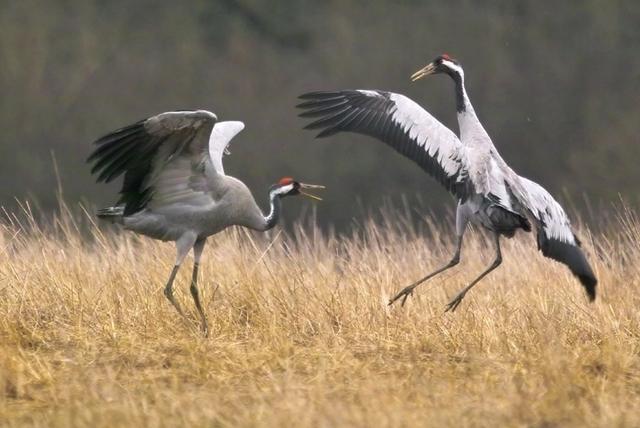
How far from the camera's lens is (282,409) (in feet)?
17.3

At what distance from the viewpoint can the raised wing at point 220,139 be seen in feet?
26.1

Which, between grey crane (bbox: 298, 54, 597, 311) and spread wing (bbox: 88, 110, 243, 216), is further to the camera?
grey crane (bbox: 298, 54, 597, 311)

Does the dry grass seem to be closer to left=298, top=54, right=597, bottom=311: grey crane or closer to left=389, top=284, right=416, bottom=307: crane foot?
left=389, top=284, right=416, bottom=307: crane foot

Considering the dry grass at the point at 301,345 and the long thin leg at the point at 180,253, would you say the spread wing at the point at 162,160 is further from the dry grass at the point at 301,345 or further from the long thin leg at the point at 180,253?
the dry grass at the point at 301,345

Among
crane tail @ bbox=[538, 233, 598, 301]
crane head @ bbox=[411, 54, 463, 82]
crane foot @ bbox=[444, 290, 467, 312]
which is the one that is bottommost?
crane foot @ bbox=[444, 290, 467, 312]

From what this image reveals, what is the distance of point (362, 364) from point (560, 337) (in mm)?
911

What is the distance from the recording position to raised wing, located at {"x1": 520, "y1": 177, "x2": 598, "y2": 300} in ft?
23.8

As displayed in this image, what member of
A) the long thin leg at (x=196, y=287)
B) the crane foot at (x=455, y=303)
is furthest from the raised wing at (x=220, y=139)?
the crane foot at (x=455, y=303)

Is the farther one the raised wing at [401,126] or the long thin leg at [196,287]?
the raised wing at [401,126]

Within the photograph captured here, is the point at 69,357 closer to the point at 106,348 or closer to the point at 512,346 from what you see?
the point at 106,348

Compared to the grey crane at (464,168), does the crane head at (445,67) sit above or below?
above

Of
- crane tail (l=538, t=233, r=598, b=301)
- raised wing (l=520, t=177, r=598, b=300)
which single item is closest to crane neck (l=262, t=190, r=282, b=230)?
raised wing (l=520, t=177, r=598, b=300)

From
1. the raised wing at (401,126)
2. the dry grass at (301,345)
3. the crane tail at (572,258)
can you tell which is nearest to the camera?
the dry grass at (301,345)

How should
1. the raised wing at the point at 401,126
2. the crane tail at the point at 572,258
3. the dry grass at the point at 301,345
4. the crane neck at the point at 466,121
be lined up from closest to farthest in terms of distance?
the dry grass at the point at 301,345 → the crane tail at the point at 572,258 → the raised wing at the point at 401,126 → the crane neck at the point at 466,121
